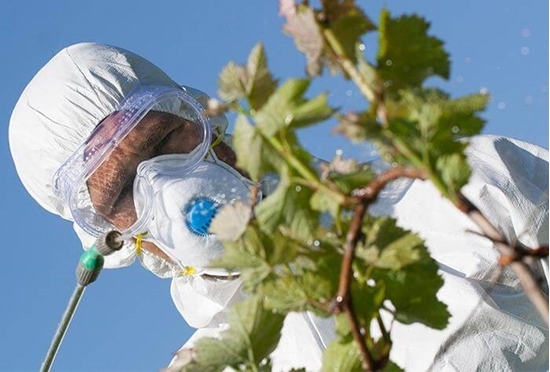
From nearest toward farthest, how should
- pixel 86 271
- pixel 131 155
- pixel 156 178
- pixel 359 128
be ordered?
pixel 359 128
pixel 86 271
pixel 156 178
pixel 131 155

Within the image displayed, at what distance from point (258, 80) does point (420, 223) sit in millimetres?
1249

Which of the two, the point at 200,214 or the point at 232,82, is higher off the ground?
the point at 232,82

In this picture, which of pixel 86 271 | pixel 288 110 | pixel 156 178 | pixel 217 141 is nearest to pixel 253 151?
pixel 288 110

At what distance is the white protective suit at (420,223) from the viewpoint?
1.31 m

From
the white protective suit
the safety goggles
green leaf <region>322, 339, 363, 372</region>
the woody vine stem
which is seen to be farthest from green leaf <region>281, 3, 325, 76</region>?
the safety goggles

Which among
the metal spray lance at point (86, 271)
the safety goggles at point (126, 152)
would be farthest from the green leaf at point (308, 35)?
the safety goggles at point (126, 152)

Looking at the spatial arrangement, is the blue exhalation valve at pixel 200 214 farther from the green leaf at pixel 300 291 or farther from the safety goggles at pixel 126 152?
the green leaf at pixel 300 291

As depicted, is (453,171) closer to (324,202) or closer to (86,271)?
(324,202)

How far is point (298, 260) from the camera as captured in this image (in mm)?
296

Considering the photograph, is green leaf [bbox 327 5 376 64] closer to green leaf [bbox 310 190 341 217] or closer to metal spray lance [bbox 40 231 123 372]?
green leaf [bbox 310 190 341 217]

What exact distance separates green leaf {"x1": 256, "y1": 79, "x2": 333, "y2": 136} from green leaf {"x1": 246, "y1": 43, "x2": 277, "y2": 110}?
0.03 metres

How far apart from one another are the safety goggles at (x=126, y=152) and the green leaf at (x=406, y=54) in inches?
55.5

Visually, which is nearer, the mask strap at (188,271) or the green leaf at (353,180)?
the green leaf at (353,180)

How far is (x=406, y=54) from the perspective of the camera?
0.87ft
